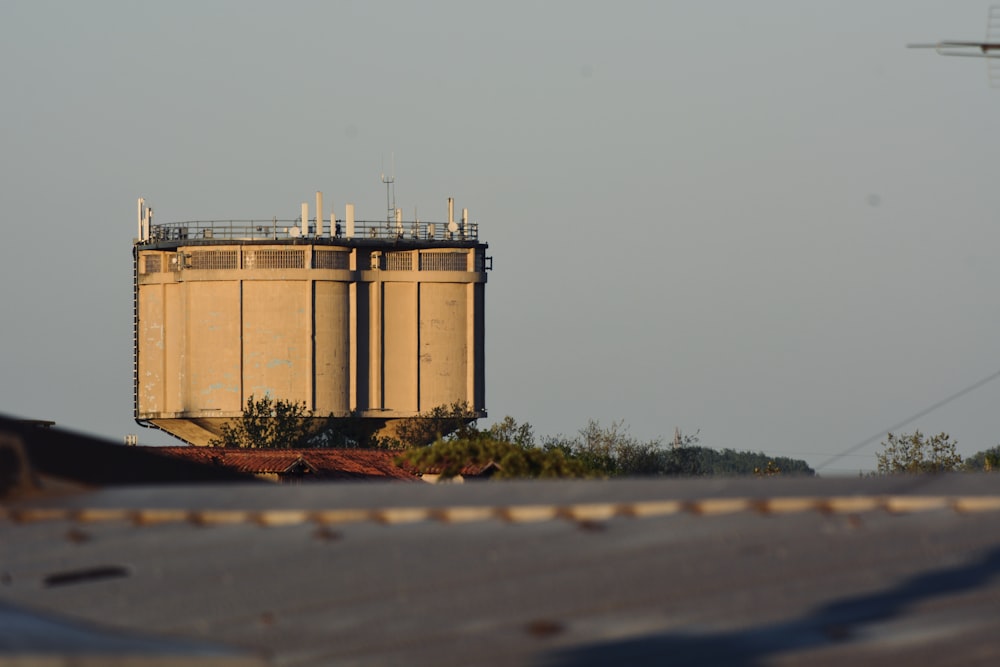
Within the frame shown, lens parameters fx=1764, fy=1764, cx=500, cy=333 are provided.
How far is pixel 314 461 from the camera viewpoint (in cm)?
6962

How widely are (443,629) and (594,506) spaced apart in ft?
6.14

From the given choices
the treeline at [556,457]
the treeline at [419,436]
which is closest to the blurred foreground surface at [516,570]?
the treeline at [556,457]

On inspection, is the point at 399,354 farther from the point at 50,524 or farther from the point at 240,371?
the point at 50,524

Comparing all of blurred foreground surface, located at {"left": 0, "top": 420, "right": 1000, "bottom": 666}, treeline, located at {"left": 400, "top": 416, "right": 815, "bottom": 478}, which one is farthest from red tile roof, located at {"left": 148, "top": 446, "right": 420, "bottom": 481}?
blurred foreground surface, located at {"left": 0, "top": 420, "right": 1000, "bottom": 666}

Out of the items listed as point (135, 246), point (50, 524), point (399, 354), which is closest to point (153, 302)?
point (135, 246)

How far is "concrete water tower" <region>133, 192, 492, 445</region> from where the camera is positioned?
9019 cm

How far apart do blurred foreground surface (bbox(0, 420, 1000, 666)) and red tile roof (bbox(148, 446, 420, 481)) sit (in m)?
56.1

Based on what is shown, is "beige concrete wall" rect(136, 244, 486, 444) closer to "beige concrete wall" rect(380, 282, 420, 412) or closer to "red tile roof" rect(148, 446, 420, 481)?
"beige concrete wall" rect(380, 282, 420, 412)

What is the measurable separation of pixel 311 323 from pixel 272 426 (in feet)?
18.8

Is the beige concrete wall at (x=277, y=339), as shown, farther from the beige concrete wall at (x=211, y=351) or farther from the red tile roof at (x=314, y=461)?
the red tile roof at (x=314, y=461)

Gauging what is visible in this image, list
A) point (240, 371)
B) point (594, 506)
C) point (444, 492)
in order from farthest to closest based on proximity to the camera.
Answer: point (240, 371) → point (444, 492) → point (594, 506)

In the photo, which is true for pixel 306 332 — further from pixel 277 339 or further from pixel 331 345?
pixel 277 339

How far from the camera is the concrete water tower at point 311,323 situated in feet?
296

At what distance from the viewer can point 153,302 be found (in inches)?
3647
